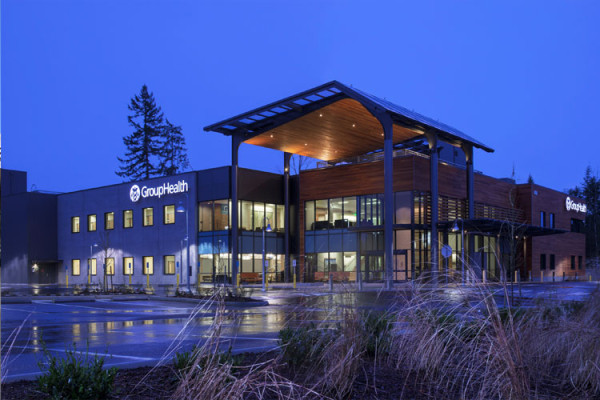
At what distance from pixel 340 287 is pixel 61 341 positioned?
7473mm

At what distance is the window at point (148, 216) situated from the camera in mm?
52312

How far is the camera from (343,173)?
47.4 meters

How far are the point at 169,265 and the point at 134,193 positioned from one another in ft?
25.0

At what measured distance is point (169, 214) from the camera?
50.9m

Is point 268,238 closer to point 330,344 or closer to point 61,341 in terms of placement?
point 61,341

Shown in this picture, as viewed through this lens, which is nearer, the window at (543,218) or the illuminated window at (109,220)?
the illuminated window at (109,220)

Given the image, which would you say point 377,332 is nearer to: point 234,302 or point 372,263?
point 234,302

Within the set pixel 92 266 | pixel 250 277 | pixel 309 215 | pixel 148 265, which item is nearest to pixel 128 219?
pixel 148 265

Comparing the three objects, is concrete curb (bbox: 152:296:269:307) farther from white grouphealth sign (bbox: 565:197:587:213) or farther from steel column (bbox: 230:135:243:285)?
white grouphealth sign (bbox: 565:197:587:213)

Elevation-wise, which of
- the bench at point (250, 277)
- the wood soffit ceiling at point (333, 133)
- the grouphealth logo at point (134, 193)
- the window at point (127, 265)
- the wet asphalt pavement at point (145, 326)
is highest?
the wood soffit ceiling at point (333, 133)

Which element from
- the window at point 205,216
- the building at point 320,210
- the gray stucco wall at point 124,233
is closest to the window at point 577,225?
the building at point 320,210

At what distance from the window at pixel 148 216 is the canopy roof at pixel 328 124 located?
11.3 m

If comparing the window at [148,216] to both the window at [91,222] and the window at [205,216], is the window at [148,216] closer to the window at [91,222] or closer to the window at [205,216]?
the window at [205,216]

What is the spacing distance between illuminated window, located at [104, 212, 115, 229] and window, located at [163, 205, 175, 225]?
24.3 ft
